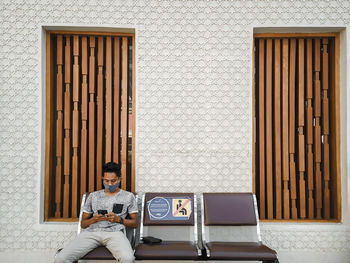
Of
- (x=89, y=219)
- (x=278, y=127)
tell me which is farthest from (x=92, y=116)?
(x=278, y=127)

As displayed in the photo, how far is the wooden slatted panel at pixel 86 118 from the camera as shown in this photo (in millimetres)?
4227

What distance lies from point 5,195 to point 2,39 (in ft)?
6.13

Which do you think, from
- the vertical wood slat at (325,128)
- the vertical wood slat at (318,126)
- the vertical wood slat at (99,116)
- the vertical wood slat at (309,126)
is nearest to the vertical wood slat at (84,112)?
the vertical wood slat at (99,116)

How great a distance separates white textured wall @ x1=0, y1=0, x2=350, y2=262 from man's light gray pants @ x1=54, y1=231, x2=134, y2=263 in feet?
2.72

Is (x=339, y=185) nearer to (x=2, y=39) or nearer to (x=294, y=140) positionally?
(x=294, y=140)

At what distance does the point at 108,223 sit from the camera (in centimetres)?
347

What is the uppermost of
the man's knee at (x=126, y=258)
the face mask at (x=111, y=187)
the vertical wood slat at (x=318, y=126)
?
the vertical wood slat at (x=318, y=126)

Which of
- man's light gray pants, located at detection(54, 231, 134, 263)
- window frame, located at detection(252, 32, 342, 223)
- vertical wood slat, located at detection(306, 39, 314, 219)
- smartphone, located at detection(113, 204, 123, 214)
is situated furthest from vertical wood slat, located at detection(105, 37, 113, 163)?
vertical wood slat, located at detection(306, 39, 314, 219)

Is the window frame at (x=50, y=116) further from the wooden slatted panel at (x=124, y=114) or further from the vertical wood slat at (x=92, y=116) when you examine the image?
the vertical wood slat at (x=92, y=116)

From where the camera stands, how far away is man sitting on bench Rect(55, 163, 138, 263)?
3.20m

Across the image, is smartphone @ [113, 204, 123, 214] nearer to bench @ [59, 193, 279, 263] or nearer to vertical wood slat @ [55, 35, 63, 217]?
bench @ [59, 193, 279, 263]

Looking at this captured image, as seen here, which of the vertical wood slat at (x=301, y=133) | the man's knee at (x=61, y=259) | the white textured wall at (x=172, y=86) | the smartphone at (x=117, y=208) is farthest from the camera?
the vertical wood slat at (x=301, y=133)

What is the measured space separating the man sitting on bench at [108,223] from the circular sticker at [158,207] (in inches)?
9.2

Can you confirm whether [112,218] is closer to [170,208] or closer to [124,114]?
[170,208]
